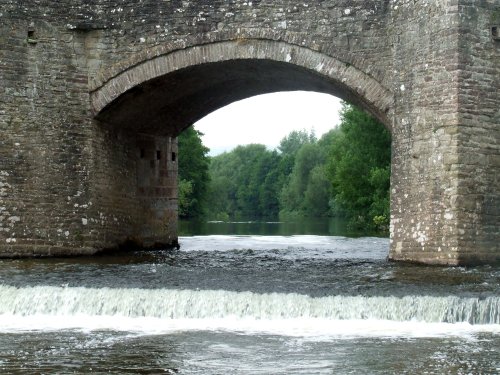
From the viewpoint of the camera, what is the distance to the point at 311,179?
65.1 meters

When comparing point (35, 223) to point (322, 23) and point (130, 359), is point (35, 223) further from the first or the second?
point (130, 359)

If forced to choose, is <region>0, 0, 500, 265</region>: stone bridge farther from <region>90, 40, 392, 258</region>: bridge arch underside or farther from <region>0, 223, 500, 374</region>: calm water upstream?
<region>0, 223, 500, 374</region>: calm water upstream

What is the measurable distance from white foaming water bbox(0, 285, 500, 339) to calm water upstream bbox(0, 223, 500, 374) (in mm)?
11

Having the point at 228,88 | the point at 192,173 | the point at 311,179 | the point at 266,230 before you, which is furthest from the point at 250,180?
the point at 228,88

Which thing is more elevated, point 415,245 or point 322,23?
point 322,23

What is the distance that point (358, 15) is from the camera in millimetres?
13547

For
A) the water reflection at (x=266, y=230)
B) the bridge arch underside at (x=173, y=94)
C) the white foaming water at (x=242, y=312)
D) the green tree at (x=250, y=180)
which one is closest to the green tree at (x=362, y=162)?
the water reflection at (x=266, y=230)

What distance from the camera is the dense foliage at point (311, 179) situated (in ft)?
102

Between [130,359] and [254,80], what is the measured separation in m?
9.48

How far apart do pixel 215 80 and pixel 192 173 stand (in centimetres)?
2908

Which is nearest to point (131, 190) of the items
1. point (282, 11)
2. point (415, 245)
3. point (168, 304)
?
point (282, 11)

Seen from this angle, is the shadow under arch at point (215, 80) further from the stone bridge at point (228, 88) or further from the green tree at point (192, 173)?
the green tree at point (192, 173)

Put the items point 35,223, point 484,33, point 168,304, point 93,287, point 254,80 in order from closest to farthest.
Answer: point 168,304, point 93,287, point 484,33, point 35,223, point 254,80

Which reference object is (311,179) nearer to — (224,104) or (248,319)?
(224,104)
